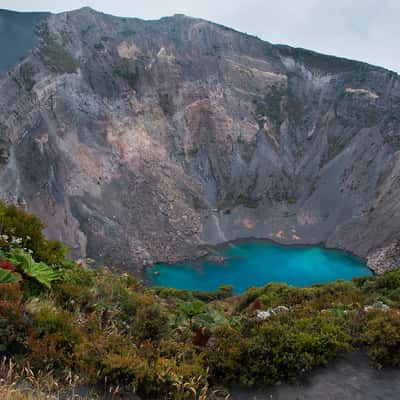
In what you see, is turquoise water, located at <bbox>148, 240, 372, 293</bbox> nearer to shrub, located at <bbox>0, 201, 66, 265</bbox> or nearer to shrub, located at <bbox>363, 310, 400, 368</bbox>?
shrub, located at <bbox>0, 201, 66, 265</bbox>

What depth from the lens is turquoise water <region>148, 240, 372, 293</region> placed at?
42.2 metres

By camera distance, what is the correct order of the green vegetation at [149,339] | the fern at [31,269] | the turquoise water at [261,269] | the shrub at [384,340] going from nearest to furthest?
the green vegetation at [149,339]
the shrub at [384,340]
the fern at [31,269]
the turquoise water at [261,269]

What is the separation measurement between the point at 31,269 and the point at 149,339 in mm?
2421

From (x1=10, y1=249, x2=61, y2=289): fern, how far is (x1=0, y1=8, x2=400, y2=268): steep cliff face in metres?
34.0

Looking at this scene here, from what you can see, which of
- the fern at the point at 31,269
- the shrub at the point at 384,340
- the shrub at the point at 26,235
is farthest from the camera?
the shrub at the point at 26,235

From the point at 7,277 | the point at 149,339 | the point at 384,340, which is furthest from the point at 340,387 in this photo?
the point at 7,277

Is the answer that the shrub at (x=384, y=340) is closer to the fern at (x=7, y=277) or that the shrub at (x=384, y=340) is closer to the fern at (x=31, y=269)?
the fern at (x=31, y=269)

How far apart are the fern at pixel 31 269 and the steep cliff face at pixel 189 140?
111 feet

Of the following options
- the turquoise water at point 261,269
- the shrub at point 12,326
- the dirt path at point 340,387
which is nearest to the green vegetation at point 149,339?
the shrub at point 12,326

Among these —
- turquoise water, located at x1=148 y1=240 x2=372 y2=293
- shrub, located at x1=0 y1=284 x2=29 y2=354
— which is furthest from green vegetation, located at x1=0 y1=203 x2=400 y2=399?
turquoise water, located at x1=148 y1=240 x2=372 y2=293

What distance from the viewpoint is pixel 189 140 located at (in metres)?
62.0

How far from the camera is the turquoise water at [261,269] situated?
139ft

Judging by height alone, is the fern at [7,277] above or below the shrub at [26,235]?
above

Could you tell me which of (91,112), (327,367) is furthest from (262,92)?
(327,367)
